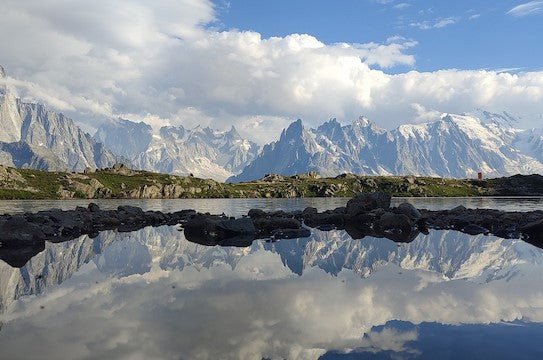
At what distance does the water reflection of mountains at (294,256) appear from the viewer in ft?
98.3

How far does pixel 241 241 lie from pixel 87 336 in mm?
29956

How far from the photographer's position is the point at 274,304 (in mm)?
22219

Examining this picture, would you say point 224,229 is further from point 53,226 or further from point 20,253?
point 20,253

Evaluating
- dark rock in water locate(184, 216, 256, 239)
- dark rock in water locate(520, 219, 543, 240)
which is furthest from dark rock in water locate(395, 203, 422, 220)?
dark rock in water locate(184, 216, 256, 239)

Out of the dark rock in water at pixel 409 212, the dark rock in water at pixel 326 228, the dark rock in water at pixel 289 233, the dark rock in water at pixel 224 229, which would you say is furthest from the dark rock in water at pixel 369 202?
the dark rock in water at pixel 224 229

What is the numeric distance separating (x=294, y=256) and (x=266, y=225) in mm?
22629

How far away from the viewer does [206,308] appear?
2136 cm

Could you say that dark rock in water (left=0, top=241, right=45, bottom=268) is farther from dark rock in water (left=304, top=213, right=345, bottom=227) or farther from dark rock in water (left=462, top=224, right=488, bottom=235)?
dark rock in water (left=462, top=224, right=488, bottom=235)

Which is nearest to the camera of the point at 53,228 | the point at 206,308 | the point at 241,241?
the point at 206,308

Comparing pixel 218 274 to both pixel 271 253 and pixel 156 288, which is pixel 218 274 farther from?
pixel 271 253

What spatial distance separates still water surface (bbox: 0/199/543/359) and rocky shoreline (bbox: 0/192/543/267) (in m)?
5.66

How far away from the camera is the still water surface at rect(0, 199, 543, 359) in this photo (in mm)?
15930

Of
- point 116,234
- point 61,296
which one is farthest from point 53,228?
point 61,296

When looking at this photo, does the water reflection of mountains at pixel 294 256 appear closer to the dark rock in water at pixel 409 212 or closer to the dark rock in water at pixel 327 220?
the dark rock in water at pixel 409 212
